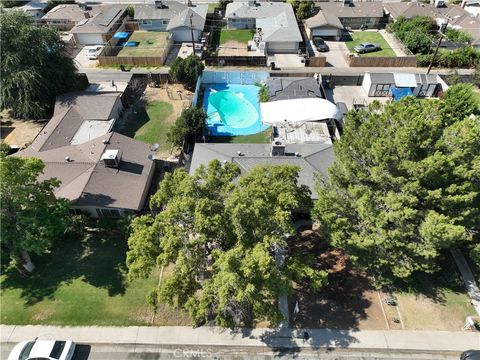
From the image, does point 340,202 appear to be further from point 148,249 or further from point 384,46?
point 384,46

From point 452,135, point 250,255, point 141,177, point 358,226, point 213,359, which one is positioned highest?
point 452,135

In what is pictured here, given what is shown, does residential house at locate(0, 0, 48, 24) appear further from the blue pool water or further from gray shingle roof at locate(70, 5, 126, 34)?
the blue pool water

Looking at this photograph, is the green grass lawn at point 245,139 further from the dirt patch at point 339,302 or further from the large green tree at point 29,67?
the large green tree at point 29,67

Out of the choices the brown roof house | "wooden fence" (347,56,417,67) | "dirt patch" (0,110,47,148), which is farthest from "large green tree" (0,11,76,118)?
"wooden fence" (347,56,417,67)

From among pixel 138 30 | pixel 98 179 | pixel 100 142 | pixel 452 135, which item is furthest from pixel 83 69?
pixel 452 135

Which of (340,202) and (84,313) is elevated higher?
(340,202)

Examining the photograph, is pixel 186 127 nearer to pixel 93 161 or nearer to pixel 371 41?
pixel 93 161
